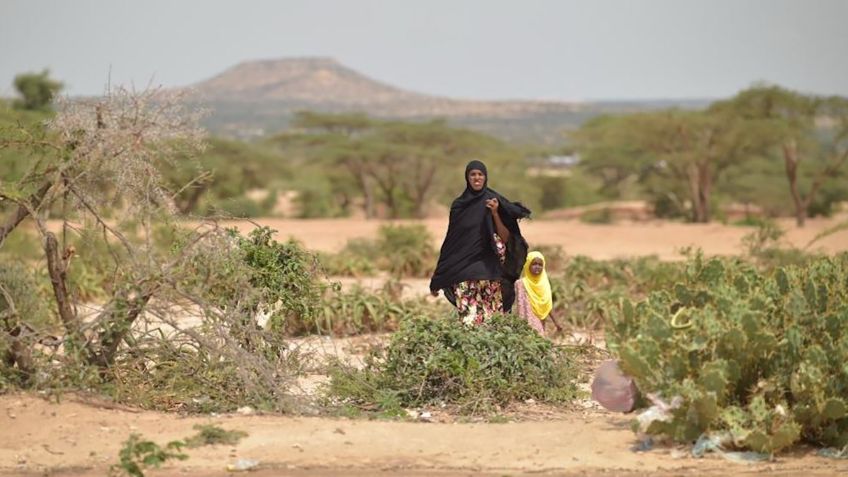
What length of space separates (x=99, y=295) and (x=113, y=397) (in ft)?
21.3

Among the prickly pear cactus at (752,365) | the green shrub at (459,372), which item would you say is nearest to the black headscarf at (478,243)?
the green shrub at (459,372)

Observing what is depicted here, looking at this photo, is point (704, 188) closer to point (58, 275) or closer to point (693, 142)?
point (693, 142)

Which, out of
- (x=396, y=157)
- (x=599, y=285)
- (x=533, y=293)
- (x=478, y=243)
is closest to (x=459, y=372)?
(x=478, y=243)

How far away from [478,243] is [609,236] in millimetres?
19037

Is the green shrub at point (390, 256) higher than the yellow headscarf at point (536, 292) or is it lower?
lower

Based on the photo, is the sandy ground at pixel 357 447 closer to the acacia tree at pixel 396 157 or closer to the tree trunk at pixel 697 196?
the tree trunk at pixel 697 196

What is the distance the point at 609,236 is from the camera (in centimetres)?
2766

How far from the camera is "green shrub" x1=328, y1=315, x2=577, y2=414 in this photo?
784 cm

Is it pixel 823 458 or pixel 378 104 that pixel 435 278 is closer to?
pixel 823 458

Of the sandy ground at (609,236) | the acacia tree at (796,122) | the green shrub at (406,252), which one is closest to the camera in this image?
the green shrub at (406,252)

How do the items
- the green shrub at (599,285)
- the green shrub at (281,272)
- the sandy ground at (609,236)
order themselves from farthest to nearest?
the sandy ground at (609,236) < the green shrub at (599,285) < the green shrub at (281,272)

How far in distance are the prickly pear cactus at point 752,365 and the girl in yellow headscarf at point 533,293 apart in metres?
2.24

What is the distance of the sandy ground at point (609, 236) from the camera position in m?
23.7

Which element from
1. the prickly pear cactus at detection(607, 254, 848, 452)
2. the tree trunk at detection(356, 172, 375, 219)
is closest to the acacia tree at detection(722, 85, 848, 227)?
the tree trunk at detection(356, 172, 375, 219)
